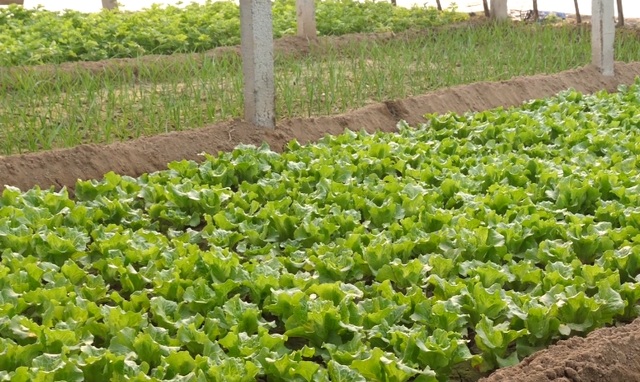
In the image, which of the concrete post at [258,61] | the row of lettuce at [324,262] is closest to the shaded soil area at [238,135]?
the concrete post at [258,61]

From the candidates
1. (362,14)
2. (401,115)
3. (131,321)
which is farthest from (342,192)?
(362,14)

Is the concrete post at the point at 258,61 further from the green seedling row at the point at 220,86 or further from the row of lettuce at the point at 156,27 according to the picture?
the row of lettuce at the point at 156,27

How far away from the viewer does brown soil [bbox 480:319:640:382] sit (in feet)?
9.27

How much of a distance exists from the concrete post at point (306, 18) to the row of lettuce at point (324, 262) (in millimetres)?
4599

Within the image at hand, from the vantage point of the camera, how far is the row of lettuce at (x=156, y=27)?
8.96 metres

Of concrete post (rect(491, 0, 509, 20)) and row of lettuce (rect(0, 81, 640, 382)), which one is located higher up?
concrete post (rect(491, 0, 509, 20))

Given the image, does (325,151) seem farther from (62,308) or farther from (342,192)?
Result: (62,308)

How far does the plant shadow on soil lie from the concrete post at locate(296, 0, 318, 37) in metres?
2.64

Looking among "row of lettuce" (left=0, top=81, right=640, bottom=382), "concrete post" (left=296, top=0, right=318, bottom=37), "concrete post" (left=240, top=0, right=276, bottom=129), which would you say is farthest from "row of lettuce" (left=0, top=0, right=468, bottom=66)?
"row of lettuce" (left=0, top=81, right=640, bottom=382)

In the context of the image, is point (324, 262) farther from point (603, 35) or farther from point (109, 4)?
point (109, 4)

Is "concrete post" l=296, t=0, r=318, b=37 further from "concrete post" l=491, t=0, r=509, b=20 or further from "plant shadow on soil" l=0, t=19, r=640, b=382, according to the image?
"concrete post" l=491, t=0, r=509, b=20

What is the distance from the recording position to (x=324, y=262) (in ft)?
12.3

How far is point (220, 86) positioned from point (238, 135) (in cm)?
176

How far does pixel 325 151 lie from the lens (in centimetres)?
554
